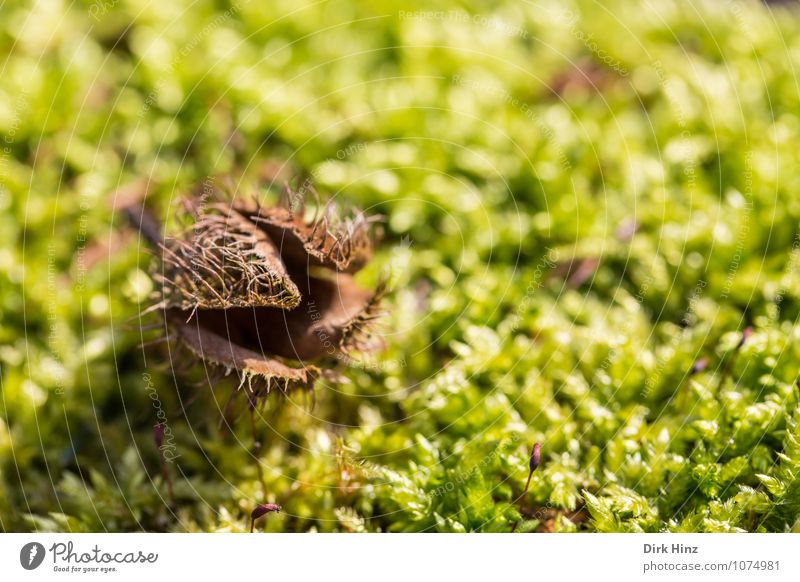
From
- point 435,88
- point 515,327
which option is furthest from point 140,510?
point 435,88

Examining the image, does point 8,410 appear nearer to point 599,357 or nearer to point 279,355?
point 279,355
